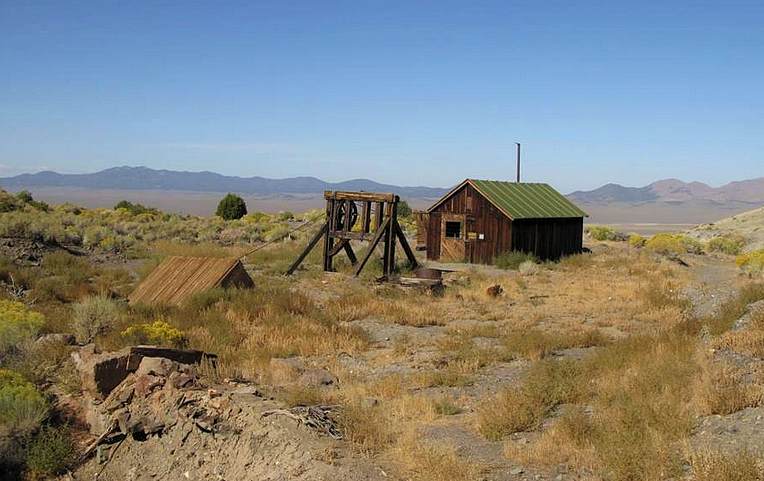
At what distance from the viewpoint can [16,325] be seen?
11.0 meters

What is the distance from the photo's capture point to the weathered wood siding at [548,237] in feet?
90.6

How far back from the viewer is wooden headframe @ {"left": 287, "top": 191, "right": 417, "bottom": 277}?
2172cm

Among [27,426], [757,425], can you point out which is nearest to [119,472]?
[27,426]

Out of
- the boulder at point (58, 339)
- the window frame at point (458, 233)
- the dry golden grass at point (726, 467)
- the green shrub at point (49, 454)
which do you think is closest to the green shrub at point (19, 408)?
the green shrub at point (49, 454)

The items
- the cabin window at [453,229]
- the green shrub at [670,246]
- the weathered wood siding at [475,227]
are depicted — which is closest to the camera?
the weathered wood siding at [475,227]

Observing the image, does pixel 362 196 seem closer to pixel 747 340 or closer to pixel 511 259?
pixel 511 259

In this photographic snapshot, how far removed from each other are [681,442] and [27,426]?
6897 mm

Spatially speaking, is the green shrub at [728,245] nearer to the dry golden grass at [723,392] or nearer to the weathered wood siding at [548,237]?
the weathered wood siding at [548,237]

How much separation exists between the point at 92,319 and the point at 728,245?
3679 centimetres

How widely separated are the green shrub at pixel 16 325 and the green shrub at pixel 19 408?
1696mm

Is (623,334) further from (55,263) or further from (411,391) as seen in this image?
(55,263)

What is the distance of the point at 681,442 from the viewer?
6.96 m

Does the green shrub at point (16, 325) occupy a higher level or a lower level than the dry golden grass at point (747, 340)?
lower

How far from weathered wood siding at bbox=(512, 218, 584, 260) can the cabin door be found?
214 centimetres
